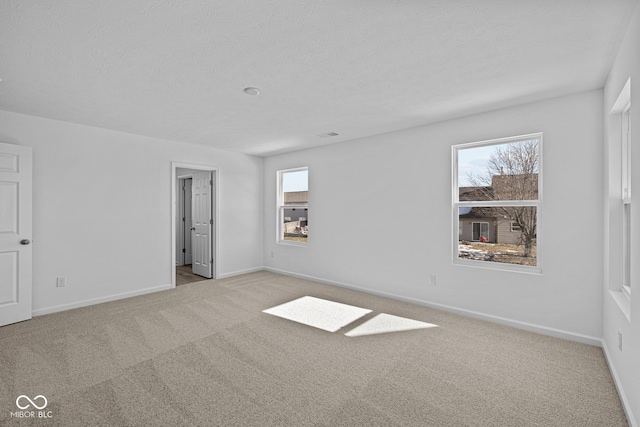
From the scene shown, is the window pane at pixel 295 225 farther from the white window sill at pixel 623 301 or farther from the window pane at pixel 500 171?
the white window sill at pixel 623 301

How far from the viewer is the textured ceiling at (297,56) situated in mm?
1744

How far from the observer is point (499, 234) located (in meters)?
3.50

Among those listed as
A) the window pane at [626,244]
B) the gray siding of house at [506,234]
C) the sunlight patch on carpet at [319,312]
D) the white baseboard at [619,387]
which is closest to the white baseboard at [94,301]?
the sunlight patch on carpet at [319,312]

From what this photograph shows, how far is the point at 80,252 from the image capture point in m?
3.96

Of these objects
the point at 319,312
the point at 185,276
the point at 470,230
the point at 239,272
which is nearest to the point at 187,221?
the point at 185,276

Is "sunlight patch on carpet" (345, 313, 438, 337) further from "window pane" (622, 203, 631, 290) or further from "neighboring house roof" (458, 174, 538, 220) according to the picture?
"window pane" (622, 203, 631, 290)

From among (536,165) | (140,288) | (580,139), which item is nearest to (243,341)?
(140,288)

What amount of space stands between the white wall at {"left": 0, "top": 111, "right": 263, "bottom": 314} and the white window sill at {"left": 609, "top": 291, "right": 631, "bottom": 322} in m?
5.34

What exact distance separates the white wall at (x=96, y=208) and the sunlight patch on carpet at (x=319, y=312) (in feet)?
7.42

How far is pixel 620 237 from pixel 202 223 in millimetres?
5945

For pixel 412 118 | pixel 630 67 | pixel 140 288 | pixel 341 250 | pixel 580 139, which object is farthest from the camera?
pixel 341 250

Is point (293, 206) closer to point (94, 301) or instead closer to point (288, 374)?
point (94, 301)

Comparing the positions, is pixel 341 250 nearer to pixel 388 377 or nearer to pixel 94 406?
pixel 388 377

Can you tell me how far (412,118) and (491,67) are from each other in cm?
132
